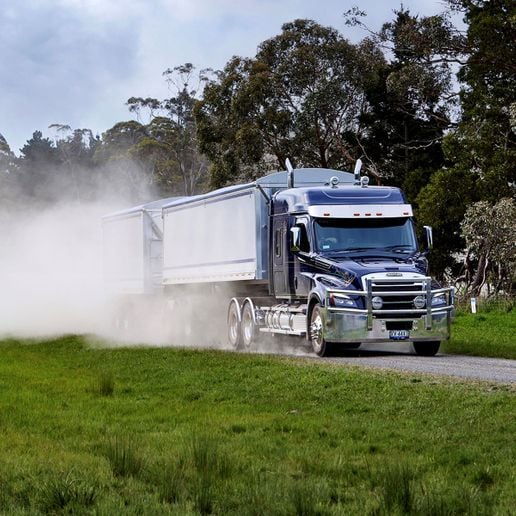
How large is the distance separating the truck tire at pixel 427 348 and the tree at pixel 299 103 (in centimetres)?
3861

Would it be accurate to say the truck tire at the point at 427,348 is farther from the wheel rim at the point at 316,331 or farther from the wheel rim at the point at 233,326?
the wheel rim at the point at 233,326

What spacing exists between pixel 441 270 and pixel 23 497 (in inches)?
2034

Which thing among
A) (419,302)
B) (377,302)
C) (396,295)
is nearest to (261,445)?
(377,302)

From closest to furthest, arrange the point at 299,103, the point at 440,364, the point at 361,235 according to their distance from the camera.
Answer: the point at 440,364 < the point at 361,235 < the point at 299,103

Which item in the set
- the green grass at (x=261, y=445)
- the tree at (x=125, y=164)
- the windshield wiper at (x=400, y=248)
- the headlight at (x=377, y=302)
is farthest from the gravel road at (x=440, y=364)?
the tree at (x=125, y=164)

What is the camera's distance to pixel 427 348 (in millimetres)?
25672

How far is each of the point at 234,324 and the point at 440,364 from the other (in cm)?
903

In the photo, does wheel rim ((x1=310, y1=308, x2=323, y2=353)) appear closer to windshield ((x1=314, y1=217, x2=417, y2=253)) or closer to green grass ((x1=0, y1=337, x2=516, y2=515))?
windshield ((x1=314, y1=217, x2=417, y2=253))

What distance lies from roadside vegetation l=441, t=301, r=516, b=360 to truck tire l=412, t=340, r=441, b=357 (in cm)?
129

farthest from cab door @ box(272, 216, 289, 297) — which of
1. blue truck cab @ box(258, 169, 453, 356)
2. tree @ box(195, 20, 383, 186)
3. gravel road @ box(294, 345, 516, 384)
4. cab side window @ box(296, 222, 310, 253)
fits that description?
tree @ box(195, 20, 383, 186)

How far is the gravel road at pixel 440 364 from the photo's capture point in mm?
19000

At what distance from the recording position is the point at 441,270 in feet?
199

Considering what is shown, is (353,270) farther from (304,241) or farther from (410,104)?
(410,104)

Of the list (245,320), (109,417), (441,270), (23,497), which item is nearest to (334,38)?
(441,270)
